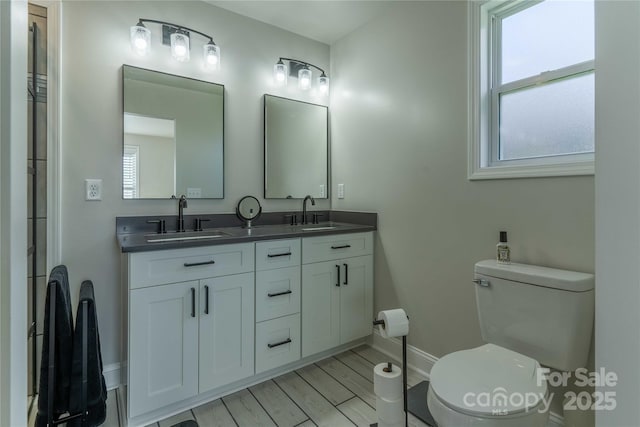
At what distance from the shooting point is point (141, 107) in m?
1.89

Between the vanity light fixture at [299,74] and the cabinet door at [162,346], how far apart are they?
1.67 meters

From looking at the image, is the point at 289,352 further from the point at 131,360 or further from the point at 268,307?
the point at 131,360

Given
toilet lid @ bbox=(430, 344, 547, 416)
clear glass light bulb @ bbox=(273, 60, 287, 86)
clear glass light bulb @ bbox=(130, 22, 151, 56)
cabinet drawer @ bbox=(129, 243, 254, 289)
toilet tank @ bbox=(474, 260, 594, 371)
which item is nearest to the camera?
toilet lid @ bbox=(430, 344, 547, 416)

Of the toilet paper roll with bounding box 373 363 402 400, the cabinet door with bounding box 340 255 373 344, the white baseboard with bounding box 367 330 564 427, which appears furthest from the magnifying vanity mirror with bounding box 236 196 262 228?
the toilet paper roll with bounding box 373 363 402 400

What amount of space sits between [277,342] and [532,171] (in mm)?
1607

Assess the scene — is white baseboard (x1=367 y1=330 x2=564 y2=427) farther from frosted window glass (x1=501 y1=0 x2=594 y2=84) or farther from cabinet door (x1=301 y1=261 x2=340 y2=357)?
frosted window glass (x1=501 y1=0 x2=594 y2=84)

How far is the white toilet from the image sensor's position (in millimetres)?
1001

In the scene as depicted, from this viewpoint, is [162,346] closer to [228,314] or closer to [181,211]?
[228,314]

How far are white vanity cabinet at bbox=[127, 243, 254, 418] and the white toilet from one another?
102cm

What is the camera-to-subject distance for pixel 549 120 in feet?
4.94

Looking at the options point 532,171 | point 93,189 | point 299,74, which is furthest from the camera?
point 299,74

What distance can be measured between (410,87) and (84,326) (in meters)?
2.16

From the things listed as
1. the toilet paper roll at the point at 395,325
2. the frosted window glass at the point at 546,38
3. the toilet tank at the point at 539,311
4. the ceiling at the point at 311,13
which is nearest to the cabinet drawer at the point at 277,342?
the toilet paper roll at the point at 395,325

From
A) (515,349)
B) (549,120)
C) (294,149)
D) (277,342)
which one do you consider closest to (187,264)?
(277,342)
